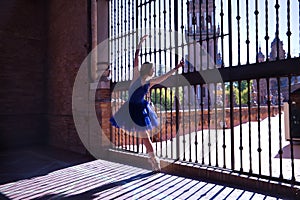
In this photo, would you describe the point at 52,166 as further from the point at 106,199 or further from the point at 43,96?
the point at 43,96

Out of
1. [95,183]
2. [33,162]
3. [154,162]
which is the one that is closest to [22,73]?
[33,162]

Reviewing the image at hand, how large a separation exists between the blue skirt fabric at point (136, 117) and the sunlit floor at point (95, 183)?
2.27 ft

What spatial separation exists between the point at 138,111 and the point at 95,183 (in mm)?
1100

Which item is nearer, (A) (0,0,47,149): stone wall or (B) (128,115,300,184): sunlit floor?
(B) (128,115,300,184): sunlit floor

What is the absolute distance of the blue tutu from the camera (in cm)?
379

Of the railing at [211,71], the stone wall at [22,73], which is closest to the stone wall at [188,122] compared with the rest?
the railing at [211,71]

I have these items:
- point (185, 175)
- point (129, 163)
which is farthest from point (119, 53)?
point (185, 175)

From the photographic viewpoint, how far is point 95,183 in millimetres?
3525

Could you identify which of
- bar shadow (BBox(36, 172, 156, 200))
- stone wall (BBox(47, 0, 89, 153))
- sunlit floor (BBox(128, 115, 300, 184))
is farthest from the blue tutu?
stone wall (BBox(47, 0, 89, 153))

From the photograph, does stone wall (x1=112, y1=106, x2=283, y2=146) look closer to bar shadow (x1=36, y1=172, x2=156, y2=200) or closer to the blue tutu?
→ the blue tutu

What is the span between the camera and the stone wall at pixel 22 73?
6.94 metres

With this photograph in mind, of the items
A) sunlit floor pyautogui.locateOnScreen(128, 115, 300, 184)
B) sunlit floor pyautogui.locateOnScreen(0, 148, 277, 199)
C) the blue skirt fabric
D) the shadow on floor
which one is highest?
the blue skirt fabric

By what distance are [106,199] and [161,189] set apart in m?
0.66

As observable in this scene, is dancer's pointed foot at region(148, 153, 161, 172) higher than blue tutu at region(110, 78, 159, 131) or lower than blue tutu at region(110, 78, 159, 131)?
lower
